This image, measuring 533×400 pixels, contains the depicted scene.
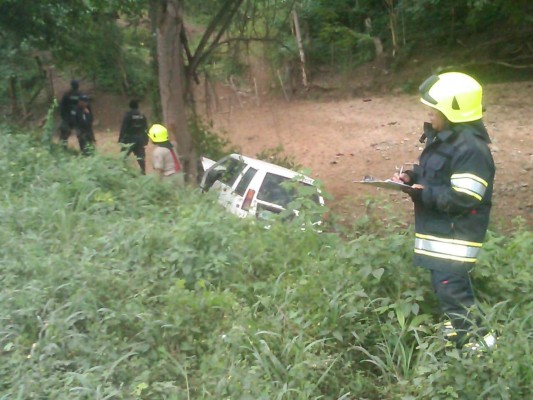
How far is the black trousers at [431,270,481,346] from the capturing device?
4.22m

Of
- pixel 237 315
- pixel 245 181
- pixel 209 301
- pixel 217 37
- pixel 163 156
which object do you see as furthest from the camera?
pixel 217 37

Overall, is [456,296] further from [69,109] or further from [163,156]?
[69,109]

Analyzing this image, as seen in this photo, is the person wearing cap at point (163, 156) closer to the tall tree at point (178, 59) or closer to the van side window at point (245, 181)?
the van side window at point (245, 181)

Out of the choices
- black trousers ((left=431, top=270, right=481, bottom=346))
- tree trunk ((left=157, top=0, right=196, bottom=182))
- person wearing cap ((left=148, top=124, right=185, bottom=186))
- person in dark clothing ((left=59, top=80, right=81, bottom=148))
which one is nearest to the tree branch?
tree trunk ((left=157, top=0, right=196, bottom=182))

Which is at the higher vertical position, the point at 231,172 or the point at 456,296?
the point at 456,296

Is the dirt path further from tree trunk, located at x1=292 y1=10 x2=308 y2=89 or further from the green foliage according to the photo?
the green foliage

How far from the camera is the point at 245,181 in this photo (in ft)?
34.1

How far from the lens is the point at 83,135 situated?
49.5ft

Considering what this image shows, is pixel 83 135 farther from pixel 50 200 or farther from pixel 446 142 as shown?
pixel 446 142

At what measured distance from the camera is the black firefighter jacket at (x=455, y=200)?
4.37 meters

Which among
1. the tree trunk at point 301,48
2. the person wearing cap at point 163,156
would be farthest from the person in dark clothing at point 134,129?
the tree trunk at point 301,48

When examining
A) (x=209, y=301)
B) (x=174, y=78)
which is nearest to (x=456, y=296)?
(x=209, y=301)

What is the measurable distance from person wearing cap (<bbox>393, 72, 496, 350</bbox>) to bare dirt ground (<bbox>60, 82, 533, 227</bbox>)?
7.64m

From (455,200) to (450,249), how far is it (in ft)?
0.91
